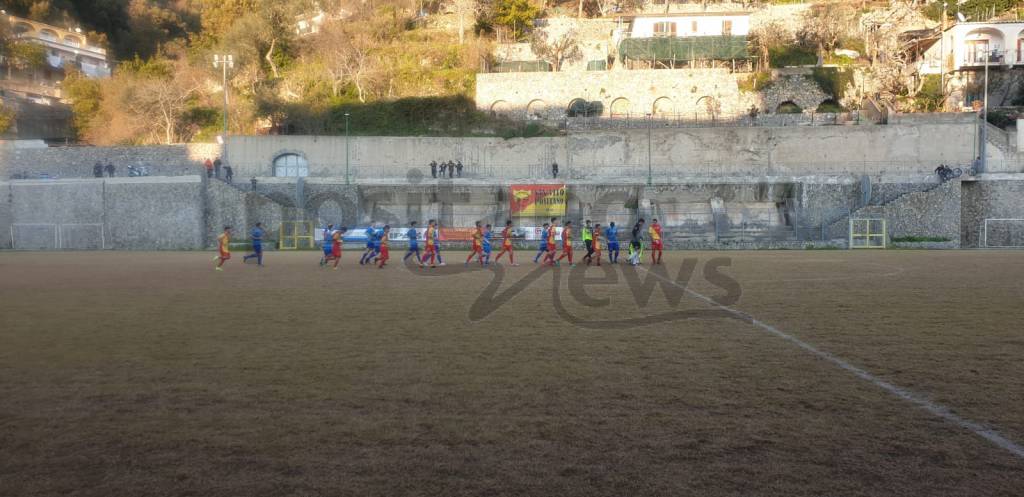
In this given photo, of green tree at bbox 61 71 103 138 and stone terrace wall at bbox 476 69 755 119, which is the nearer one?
stone terrace wall at bbox 476 69 755 119

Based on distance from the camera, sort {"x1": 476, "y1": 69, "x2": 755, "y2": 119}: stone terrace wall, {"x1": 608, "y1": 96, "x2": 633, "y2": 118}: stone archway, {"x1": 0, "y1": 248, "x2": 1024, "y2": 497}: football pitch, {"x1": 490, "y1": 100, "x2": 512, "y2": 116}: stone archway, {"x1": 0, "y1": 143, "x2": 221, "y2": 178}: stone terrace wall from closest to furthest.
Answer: {"x1": 0, "y1": 248, "x2": 1024, "y2": 497}: football pitch → {"x1": 0, "y1": 143, "x2": 221, "y2": 178}: stone terrace wall → {"x1": 476, "y1": 69, "x2": 755, "y2": 119}: stone terrace wall → {"x1": 608, "y1": 96, "x2": 633, "y2": 118}: stone archway → {"x1": 490, "y1": 100, "x2": 512, "y2": 116}: stone archway

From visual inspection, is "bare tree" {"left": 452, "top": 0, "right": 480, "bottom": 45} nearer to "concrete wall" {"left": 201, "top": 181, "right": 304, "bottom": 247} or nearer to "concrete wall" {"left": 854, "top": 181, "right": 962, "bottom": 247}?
"concrete wall" {"left": 201, "top": 181, "right": 304, "bottom": 247}

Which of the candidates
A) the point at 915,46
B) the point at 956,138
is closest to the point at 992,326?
the point at 956,138

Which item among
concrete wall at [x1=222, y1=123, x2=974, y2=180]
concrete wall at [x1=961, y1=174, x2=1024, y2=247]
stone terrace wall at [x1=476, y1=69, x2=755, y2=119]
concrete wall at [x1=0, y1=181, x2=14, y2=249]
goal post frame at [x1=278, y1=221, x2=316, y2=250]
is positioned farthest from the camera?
stone terrace wall at [x1=476, y1=69, x2=755, y2=119]

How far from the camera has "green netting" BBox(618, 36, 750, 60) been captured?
195 ft

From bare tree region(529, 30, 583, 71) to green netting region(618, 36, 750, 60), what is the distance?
5330 millimetres

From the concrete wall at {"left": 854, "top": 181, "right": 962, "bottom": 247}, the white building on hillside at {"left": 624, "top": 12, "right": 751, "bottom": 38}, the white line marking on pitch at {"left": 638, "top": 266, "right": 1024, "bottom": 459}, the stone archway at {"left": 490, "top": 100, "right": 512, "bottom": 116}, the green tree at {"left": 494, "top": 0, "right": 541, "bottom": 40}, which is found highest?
the green tree at {"left": 494, "top": 0, "right": 541, "bottom": 40}

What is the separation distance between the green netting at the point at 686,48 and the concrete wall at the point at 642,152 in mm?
15952

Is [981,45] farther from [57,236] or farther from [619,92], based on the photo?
[57,236]

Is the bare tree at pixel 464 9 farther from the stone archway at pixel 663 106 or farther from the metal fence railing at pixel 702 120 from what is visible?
the stone archway at pixel 663 106

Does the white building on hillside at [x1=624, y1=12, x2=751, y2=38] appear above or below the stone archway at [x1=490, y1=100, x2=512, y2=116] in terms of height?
above

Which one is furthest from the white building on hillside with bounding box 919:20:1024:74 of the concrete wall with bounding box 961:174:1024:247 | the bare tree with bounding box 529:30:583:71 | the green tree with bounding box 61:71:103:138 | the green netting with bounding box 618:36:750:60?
the green tree with bounding box 61:71:103:138

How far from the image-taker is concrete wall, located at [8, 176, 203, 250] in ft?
124

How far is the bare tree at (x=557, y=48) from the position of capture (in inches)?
2517
